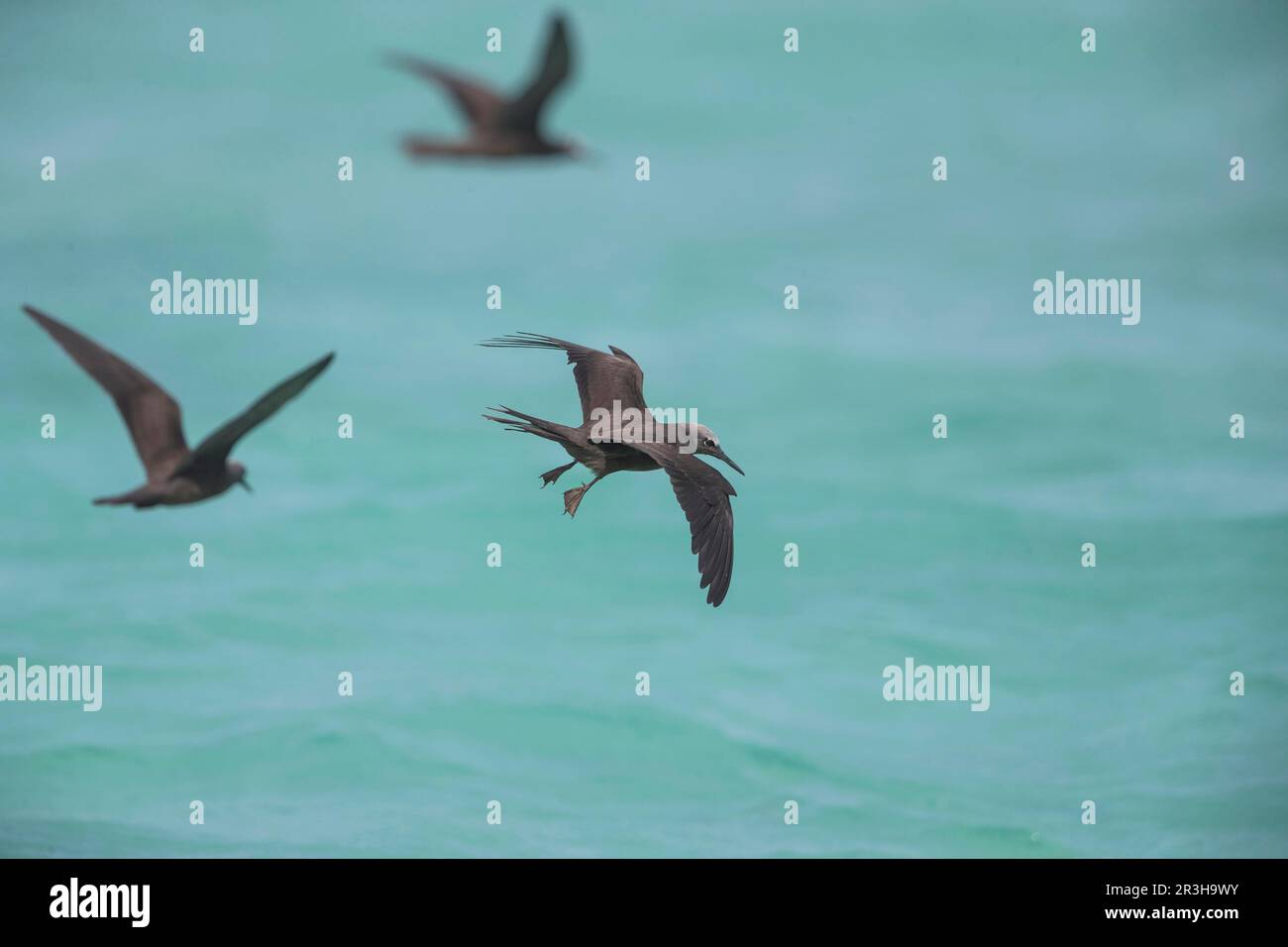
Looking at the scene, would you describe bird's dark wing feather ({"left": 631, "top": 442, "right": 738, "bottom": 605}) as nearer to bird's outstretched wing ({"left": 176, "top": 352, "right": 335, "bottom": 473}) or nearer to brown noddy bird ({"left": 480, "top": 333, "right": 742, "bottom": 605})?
brown noddy bird ({"left": 480, "top": 333, "right": 742, "bottom": 605})

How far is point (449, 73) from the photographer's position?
9680 mm

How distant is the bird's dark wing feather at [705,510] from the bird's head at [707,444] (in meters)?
0.92

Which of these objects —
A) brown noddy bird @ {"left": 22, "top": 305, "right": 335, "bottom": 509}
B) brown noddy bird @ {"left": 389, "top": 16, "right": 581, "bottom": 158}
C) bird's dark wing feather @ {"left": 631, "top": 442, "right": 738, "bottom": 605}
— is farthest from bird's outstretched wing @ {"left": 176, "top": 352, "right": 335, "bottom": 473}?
bird's dark wing feather @ {"left": 631, "top": 442, "right": 738, "bottom": 605}

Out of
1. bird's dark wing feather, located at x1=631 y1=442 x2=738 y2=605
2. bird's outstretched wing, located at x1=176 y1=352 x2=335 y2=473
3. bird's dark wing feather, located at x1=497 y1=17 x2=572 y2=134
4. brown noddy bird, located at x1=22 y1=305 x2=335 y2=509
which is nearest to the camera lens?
bird's dark wing feather, located at x1=497 y1=17 x2=572 y2=134

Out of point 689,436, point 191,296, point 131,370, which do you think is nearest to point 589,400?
point 689,436

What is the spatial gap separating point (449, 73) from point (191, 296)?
6.78 m

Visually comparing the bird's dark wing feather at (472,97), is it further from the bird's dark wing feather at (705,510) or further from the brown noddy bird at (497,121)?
the bird's dark wing feather at (705,510)

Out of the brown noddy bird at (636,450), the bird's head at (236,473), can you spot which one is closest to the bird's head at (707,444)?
the brown noddy bird at (636,450)

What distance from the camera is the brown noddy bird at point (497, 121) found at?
9.45m

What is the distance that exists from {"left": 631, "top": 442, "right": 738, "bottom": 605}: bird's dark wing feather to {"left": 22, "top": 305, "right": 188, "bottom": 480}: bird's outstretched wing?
4091 mm

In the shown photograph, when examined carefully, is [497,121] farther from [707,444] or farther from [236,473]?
[707,444]

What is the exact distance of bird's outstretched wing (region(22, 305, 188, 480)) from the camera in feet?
36.0

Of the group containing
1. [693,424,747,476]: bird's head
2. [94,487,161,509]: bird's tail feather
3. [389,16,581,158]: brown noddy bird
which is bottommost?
[94,487,161,509]: bird's tail feather
